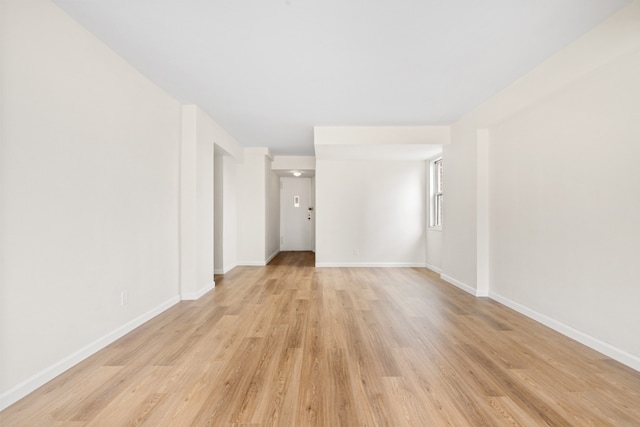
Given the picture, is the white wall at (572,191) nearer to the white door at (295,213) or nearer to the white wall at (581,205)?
the white wall at (581,205)

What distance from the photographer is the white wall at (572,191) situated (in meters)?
2.07

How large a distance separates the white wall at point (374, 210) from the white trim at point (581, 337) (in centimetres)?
262

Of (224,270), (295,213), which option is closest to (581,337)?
(224,270)

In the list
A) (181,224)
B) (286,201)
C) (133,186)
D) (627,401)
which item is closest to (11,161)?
(133,186)

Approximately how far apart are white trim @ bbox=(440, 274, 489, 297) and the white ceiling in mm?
2372

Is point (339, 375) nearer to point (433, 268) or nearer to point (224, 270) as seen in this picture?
point (224, 270)

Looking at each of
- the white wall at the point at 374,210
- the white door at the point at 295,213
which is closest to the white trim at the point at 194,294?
the white wall at the point at 374,210

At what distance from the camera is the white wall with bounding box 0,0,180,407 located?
5.36 feet

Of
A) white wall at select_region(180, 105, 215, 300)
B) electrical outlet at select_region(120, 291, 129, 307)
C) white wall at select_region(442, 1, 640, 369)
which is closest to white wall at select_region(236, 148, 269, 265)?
white wall at select_region(180, 105, 215, 300)

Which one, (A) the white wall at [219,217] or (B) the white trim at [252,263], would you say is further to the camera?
(B) the white trim at [252,263]

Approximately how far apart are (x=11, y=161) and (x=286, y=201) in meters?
6.85

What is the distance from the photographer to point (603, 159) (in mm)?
2256

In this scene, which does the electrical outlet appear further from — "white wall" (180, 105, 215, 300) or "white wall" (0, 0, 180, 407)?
"white wall" (180, 105, 215, 300)

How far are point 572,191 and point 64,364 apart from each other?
13.5 ft
